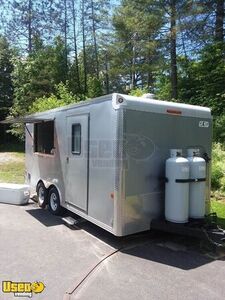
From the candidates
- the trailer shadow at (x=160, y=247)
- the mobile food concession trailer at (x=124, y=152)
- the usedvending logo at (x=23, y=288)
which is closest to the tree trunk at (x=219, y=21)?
the mobile food concession trailer at (x=124, y=152)

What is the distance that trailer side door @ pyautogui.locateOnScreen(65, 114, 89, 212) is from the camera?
6.57 metres

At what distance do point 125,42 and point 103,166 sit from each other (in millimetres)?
21664

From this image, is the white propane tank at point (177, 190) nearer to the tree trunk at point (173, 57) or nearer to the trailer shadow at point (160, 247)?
the trailer shadow at point (160, 247)

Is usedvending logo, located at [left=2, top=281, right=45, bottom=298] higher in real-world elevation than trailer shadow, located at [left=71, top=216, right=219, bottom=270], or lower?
lower

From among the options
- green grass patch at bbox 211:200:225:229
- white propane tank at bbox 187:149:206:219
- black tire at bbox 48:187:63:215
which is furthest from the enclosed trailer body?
green grass patch at bbox 211:200:225:229

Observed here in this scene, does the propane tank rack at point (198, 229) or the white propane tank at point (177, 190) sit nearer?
the propane tank rack at point (198, 229)

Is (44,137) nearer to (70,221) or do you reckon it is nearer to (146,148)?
(70,221)

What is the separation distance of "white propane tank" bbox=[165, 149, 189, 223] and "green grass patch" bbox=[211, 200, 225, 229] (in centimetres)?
166

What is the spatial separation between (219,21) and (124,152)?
13091 millimetres

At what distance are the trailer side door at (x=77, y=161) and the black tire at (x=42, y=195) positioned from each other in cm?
143

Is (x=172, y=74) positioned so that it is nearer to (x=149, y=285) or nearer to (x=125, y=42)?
(x=125, y=42)

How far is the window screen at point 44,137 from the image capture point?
8.44 metres

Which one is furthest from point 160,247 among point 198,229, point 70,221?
point 70,221

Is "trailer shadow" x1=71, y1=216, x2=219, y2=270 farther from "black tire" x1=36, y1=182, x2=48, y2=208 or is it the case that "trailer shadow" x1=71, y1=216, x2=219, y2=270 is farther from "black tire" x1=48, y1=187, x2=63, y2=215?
"black tire" x1=36, y1=182, x2=48, y2=208
